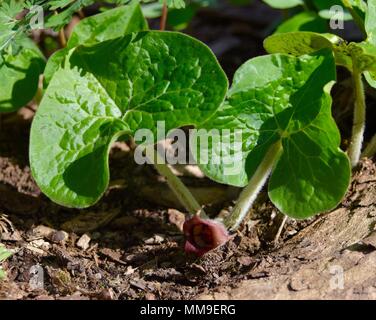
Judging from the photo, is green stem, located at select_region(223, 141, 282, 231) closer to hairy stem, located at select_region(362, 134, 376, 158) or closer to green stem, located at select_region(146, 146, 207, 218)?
green stem, located at select_region(146, 146, 207, 218)

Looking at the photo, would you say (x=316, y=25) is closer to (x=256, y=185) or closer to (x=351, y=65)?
(x=351, y=65)

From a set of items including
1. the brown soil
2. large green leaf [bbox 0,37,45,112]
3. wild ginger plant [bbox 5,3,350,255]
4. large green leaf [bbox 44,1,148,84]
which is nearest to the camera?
the brown soil

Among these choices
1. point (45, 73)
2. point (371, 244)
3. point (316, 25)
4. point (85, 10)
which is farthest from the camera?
point (85, 10)

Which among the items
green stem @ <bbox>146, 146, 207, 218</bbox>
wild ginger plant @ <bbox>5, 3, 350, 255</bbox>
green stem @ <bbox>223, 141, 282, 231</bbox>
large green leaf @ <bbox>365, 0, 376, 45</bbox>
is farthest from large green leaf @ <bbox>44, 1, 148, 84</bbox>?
large green leaf @ <bbox>365, 0, 376, 45</bbox>

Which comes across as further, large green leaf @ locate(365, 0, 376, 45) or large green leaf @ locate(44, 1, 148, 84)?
large green leaf @ locate(44, 1, 148, 84)

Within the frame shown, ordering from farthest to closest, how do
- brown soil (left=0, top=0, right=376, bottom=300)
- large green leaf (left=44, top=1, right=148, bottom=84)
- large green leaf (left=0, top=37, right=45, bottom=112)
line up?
large green leaf (left=0, top=37, right=45, bottom=112) < large green leaf (left=44, top=1, right=148, bottom=84) < brown soil (left=0, top=0, right=376, bottom=300)

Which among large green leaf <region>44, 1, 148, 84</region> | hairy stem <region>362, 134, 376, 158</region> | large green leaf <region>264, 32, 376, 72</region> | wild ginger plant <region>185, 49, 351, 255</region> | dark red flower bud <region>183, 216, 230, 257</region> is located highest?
large green leaf <region>44, 1, 148, 84</region>

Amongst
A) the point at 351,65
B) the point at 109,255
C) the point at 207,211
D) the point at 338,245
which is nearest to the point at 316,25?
the point at 351,65

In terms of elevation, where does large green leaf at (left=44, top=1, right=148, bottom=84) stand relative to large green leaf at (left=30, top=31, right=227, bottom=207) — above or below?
above
